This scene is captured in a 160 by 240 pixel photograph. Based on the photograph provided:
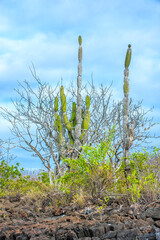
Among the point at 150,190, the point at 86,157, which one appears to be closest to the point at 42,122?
the point at 86,157

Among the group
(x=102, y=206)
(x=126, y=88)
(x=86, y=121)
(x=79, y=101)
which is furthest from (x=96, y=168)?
(x=79, y=101)

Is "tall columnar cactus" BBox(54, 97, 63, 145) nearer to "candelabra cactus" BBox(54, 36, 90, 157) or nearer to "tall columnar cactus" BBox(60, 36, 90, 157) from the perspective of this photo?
"candelabra cactus" BBox(54, 36, 90, 157)

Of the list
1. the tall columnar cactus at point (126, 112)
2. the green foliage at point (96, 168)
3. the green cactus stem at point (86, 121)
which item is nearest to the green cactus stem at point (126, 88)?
the tall columnar cactus at point (126, 112)

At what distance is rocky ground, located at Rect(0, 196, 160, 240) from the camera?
178 inches

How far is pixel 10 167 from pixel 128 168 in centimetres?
557

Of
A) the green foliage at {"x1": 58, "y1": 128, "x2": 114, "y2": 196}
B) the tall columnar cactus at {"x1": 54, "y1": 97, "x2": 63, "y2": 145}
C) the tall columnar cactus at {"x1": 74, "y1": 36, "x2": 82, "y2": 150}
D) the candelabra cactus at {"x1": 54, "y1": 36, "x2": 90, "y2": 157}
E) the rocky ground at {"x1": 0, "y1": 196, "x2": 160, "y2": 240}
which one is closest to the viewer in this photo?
the rocky ground at {"x1": 0, "y1": 196, "x2": 160, "y2": 240}

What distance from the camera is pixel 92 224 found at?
5.02 meters

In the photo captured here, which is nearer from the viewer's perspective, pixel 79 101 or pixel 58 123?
pixel 58 123

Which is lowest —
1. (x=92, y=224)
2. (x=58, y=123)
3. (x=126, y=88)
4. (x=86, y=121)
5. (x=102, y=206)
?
(x=92, y=224)

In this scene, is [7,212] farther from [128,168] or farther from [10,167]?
[10,167]

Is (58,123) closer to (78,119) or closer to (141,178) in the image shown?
(78,119)

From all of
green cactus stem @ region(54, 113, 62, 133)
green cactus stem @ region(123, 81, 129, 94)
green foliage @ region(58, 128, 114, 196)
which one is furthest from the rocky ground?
green cactus stem @ region(54, 113, 62, 133)

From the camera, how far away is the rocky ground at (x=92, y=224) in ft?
14.9

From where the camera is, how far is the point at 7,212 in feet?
24.9
